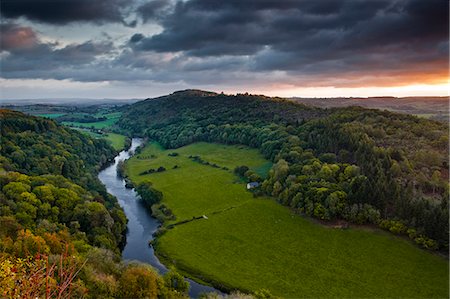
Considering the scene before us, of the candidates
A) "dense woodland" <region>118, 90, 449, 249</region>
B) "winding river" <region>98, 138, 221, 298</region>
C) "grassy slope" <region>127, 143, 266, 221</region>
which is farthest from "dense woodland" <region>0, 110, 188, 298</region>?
"dense woodland" <region>118, 90, 449, 249</region>

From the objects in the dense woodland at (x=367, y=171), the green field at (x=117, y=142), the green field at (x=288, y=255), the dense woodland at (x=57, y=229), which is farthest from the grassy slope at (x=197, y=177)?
the green field at (x=117, y=142)

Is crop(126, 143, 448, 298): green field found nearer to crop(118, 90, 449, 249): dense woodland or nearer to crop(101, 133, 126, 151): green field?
crop(118, 90, 449, 249): dense woodland

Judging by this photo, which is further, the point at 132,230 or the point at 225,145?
the point at 225,145

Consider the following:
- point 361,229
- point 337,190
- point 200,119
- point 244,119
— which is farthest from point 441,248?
point 200,119

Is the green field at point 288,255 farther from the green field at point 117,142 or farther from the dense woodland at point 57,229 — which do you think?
the green field at point 117,142

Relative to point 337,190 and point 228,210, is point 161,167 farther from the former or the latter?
point 337,190

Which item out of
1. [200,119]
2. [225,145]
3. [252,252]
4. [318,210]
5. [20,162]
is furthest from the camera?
[200,119]

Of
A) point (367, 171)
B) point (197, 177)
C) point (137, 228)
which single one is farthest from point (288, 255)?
point (197, 177)

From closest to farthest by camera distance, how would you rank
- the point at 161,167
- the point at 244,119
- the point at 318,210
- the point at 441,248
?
the point at 441,248 → the point at 318,210 → the point at 161,167 → the point at 244,119
